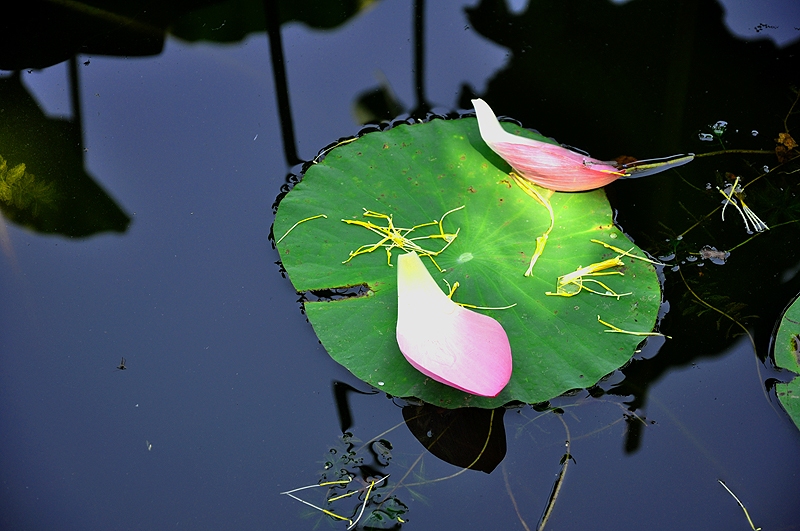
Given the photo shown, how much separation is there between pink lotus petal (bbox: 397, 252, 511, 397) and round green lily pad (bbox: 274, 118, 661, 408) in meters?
0.10

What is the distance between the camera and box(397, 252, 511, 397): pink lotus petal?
4.89ft

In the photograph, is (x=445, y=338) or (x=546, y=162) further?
(x=546, y=162)

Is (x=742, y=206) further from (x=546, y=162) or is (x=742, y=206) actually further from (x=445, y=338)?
(x=445, y=338)

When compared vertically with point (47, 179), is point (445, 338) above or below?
below

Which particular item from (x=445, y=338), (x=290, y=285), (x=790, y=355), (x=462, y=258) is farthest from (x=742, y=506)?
(x=290, y=285)

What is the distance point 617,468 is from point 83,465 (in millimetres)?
1341

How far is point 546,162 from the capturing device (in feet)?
6.09

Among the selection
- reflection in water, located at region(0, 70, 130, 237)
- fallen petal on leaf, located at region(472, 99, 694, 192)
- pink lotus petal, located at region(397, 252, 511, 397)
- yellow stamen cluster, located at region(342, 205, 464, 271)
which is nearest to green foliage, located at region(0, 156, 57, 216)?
reflection in water, located at region(0, 70, 130, 237)

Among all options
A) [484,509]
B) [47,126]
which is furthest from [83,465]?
[47,126]

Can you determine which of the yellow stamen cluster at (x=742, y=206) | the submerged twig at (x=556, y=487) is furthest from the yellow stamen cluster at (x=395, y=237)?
the yellow stamen cluster at (x=742, y=206)

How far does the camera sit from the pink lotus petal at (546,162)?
186cm

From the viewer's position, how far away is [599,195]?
1.92 meters

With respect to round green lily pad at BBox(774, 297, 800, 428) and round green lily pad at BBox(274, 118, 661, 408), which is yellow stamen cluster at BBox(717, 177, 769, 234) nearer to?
round green lily pad at BBox(774, 297, 800, 428)

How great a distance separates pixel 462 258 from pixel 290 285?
51 centimetres
